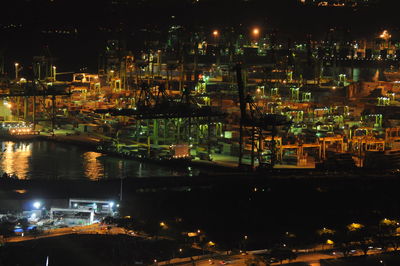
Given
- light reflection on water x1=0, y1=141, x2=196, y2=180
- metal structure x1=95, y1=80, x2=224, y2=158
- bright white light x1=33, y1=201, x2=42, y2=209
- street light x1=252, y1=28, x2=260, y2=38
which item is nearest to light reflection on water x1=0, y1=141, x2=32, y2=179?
light reflection on water x1=0, y1=141, x2=196, y2=180

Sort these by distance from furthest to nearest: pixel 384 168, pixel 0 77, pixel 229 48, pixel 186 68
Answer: pixel 229 48 → pixel 186 68 → pixel 0 77 → pixel 384 168

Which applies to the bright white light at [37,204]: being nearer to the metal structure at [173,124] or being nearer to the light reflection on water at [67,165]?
the light reflection on water at [67,165]

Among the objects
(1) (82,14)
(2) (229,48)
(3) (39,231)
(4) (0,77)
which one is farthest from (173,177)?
(1) (82,14)

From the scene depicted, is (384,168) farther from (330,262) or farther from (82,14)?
(82,14)

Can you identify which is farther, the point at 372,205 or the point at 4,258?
the point at 372,205

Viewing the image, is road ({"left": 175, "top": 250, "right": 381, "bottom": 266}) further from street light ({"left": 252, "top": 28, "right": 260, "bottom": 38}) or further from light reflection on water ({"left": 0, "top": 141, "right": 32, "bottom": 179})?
street light ({"left": 252, "top": 28, "right": 260, "bottom": 38})

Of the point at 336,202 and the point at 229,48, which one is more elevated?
the point at 229,48

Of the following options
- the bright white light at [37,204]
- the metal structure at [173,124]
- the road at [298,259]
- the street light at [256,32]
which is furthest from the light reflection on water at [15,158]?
the street light at [256,32]

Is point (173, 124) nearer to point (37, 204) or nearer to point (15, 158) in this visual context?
point (15, 158)
